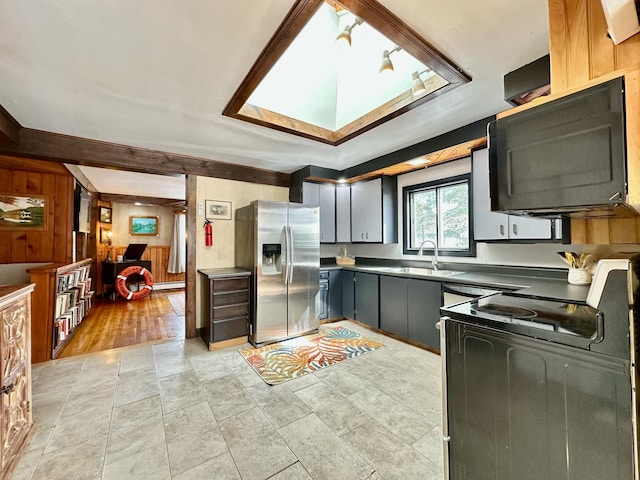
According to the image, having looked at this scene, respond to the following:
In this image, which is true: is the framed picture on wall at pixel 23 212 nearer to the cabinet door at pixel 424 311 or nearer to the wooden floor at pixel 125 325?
the wooden floor at pixel 125 325

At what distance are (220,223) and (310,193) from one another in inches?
57.0

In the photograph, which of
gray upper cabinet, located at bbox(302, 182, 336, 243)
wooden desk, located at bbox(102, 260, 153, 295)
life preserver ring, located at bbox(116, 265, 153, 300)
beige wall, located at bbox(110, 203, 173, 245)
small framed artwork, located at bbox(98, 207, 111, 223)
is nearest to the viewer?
gray upper cabinet, located at bbox(302, 182, 336, 243)

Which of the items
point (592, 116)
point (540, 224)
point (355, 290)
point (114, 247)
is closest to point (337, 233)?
point (355, 290)

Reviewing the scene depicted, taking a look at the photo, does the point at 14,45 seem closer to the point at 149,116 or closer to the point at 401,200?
the point at 149,116

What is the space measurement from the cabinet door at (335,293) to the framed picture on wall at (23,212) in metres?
4.16

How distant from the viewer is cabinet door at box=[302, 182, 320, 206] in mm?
4211

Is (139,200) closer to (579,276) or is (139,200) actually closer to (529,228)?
(529,228)

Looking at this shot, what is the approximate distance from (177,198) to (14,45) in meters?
5.62

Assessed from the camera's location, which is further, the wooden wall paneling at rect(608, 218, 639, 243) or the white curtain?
the white curtain

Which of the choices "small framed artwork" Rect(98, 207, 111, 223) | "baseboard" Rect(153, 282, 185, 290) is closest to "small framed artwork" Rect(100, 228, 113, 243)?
"small framed artwork" Rect(98, 207, 111, 223)

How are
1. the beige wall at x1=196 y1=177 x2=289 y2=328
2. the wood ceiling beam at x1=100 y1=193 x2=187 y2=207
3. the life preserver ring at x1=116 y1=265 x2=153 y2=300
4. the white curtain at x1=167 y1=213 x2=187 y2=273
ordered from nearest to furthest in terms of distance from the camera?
the beige wall at x1=196 y1=177 x2=289 y2=328
the life preserver ring at x1=116 y1=265 x2=153 y2=300
the wood ceiling beam at x1=100 y1=193 x2=187 y2=207
the white curtain at x1=167 y1=213 x2=187 y2=273

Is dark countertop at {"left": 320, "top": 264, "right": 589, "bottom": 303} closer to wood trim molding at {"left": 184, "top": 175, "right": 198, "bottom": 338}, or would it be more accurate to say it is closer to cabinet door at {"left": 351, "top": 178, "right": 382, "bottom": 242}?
cabinet door at {"left": 351, "top": 178, "right": 382, "bottom": 242}

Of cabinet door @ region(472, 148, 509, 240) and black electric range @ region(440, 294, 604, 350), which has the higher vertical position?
cabinet door @ region(472, 148, 509, 240)

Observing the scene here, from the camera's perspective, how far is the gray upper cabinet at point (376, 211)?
400 cm
